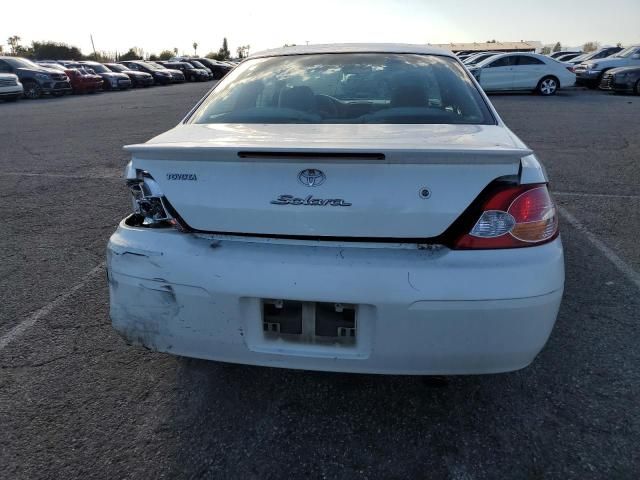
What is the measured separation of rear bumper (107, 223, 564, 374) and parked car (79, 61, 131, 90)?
27631mm

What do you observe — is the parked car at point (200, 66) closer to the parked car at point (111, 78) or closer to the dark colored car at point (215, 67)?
the dark colored car at point (215, 67)

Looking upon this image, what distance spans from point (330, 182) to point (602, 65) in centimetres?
2245

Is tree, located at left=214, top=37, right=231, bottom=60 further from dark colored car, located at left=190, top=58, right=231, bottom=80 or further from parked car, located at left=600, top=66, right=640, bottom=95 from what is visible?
parked car, located at left=600, top=66, right=640, bottom=95

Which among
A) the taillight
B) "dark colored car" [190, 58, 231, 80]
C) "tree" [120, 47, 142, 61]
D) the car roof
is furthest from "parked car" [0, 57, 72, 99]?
"tree" [120, 47, 142, 61]

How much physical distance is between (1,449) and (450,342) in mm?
1795

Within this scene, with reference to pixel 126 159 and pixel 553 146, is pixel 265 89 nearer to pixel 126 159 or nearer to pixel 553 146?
pixel 126 159

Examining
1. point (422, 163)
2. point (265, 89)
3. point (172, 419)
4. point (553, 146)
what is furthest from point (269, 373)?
point (553, 146)

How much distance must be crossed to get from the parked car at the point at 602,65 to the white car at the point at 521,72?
2886 mm

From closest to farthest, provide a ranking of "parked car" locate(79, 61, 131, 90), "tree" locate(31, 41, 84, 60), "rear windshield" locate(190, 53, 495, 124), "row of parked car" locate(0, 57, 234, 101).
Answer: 1. "rear windshield" locate(190, 53, 495, 124)
2. "row of parked car" locate(0, 57, 234, 101)
3. "parked car" locate(79, 61, 131, 90)
4. "tree" locate(31, 41, 84, 60)

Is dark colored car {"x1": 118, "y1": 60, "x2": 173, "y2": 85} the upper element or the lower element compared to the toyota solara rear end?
lower

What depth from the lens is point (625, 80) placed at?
17.1 m

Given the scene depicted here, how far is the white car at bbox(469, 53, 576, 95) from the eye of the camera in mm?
17719

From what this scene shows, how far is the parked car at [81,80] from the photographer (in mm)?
22703

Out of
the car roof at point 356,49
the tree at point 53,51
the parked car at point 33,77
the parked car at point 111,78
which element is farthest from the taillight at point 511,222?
the tree at point 53,51
